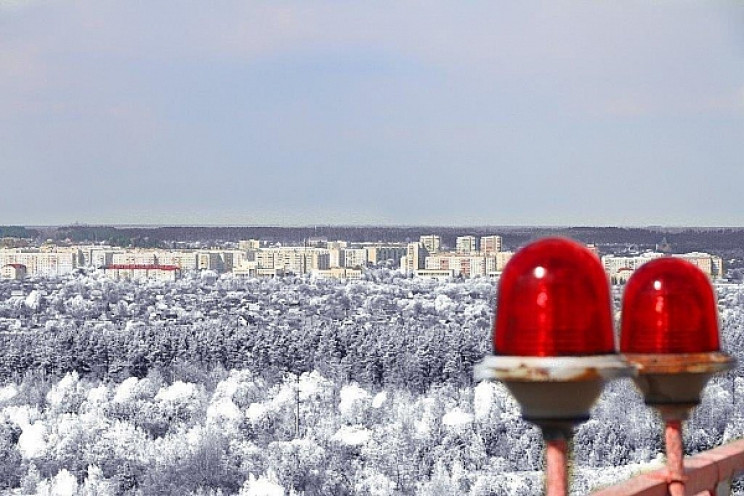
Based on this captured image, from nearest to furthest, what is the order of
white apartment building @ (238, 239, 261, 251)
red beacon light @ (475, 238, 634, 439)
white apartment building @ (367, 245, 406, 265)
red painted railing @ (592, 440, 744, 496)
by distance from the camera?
red beacon light @ (475, 238, 634, 439)
red painted railing @ (592, 440, 744, 496)
white apartment building @ (367, 245, 406, 265)
white apartment building @ (238, 239, 261, 251)

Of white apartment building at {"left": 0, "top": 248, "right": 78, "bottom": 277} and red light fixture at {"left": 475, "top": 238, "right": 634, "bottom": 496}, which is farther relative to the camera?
white apartment building at {"left": 0, "top": 248, "right": 78, "bottom": 277}

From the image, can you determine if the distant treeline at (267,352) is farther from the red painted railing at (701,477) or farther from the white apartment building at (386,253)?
the red painted railing at (701,477)

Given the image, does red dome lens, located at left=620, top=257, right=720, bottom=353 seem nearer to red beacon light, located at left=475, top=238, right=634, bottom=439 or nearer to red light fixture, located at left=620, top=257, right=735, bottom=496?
red light fixture, located at left=620, top=257, right=735, bottom=496

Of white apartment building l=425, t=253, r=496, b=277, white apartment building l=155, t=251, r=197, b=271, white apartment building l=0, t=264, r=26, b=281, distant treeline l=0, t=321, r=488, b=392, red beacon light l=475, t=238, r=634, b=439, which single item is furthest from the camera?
white apartment building l=155, t=251, r=197, b=271

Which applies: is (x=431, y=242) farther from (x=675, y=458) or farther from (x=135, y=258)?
(x=675, y=458)

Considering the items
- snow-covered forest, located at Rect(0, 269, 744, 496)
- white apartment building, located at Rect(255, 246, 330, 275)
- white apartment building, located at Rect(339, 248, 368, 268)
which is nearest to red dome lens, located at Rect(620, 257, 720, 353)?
snow-covered forest, located at Rect(0, 269, 744, 496)

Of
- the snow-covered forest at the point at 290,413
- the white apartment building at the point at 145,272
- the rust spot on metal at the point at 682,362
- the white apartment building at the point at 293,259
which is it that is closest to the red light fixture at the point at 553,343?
the rust spot on metal at the point at 682,362
